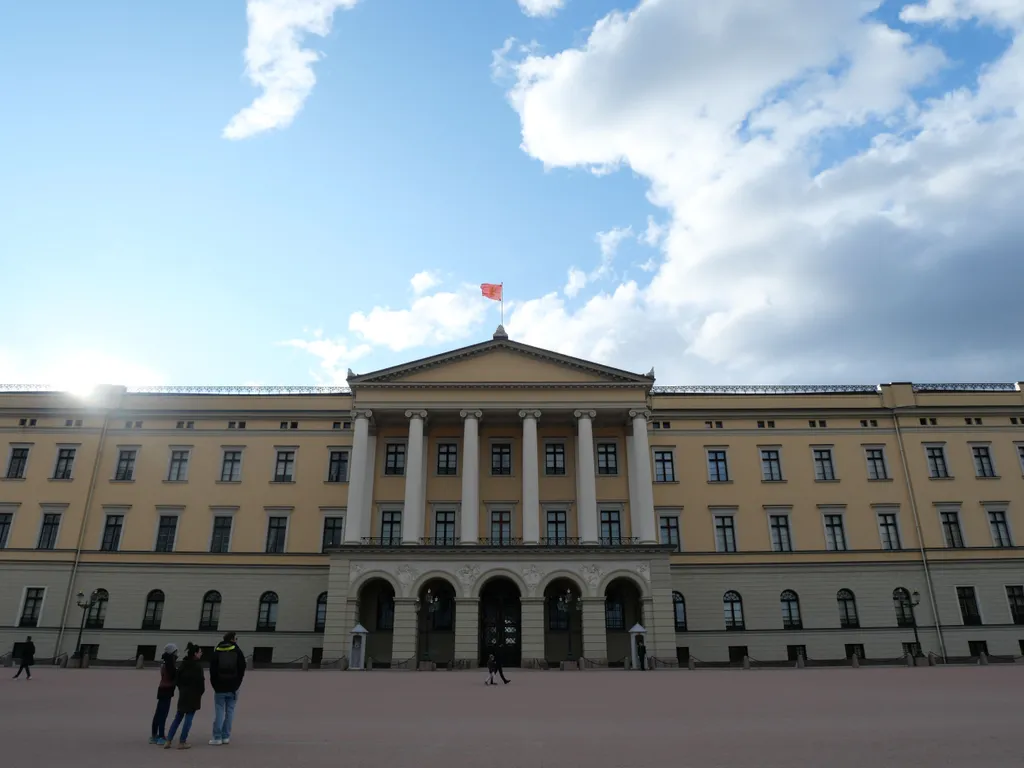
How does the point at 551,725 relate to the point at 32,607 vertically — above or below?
below

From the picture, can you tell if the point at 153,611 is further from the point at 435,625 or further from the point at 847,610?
the point at 847,610

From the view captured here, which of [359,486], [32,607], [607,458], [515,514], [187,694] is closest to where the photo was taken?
[187,694]

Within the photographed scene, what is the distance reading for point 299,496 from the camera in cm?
4247

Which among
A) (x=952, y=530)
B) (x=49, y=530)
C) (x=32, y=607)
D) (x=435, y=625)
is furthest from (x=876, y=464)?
(x=32, y=607)

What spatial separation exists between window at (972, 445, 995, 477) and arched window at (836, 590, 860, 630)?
10760 mm

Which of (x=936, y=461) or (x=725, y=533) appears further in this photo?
(x=936, y=461)

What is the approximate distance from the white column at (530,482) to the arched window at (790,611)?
14189mm

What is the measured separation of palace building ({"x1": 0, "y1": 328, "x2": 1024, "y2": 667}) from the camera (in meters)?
38.3

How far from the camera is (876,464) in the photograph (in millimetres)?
43125

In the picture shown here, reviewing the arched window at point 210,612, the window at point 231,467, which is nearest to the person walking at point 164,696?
the arched window at point 210,612

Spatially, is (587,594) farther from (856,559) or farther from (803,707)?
(803,707)

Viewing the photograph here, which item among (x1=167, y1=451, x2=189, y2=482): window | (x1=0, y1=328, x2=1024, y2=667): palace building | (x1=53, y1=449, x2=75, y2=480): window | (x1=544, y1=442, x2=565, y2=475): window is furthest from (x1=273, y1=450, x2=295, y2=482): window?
(x1=544, y1=442, x2=565, y2=475): window

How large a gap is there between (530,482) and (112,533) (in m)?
24.3

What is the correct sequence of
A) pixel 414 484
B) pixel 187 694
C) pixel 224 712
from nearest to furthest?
pixel 187 694 → pixel 224 712 → pixel 414 484
